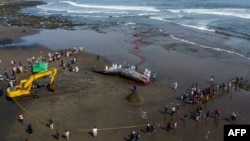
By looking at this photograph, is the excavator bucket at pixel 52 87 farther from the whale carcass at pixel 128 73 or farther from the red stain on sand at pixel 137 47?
the red stain on sand at pixel 137 47

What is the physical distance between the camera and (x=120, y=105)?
30969 millimetres

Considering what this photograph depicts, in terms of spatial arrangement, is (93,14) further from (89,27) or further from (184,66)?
(184,66)

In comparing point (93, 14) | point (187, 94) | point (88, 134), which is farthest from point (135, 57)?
point (93, 14)

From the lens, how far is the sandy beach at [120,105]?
26.4m

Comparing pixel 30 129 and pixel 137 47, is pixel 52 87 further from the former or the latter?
pixel 137 47

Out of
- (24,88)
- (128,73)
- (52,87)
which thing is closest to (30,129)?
(24,88)

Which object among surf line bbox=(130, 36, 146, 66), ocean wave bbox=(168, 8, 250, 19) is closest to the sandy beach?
surf line bbox=(130, 36, 146, 66)

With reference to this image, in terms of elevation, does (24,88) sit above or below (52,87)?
above

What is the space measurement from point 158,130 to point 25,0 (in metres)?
119

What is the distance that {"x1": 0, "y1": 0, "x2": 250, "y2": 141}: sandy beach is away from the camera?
26.4m

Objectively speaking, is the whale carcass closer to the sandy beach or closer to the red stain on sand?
the sandy beach

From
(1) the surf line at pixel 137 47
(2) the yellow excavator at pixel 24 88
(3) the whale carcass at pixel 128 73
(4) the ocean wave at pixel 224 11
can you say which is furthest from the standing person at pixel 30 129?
(4) the ocean wave at pixel 224 11

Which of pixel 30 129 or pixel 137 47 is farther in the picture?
pixel 137 47

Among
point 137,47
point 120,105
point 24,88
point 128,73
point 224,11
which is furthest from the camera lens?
point 224,11
